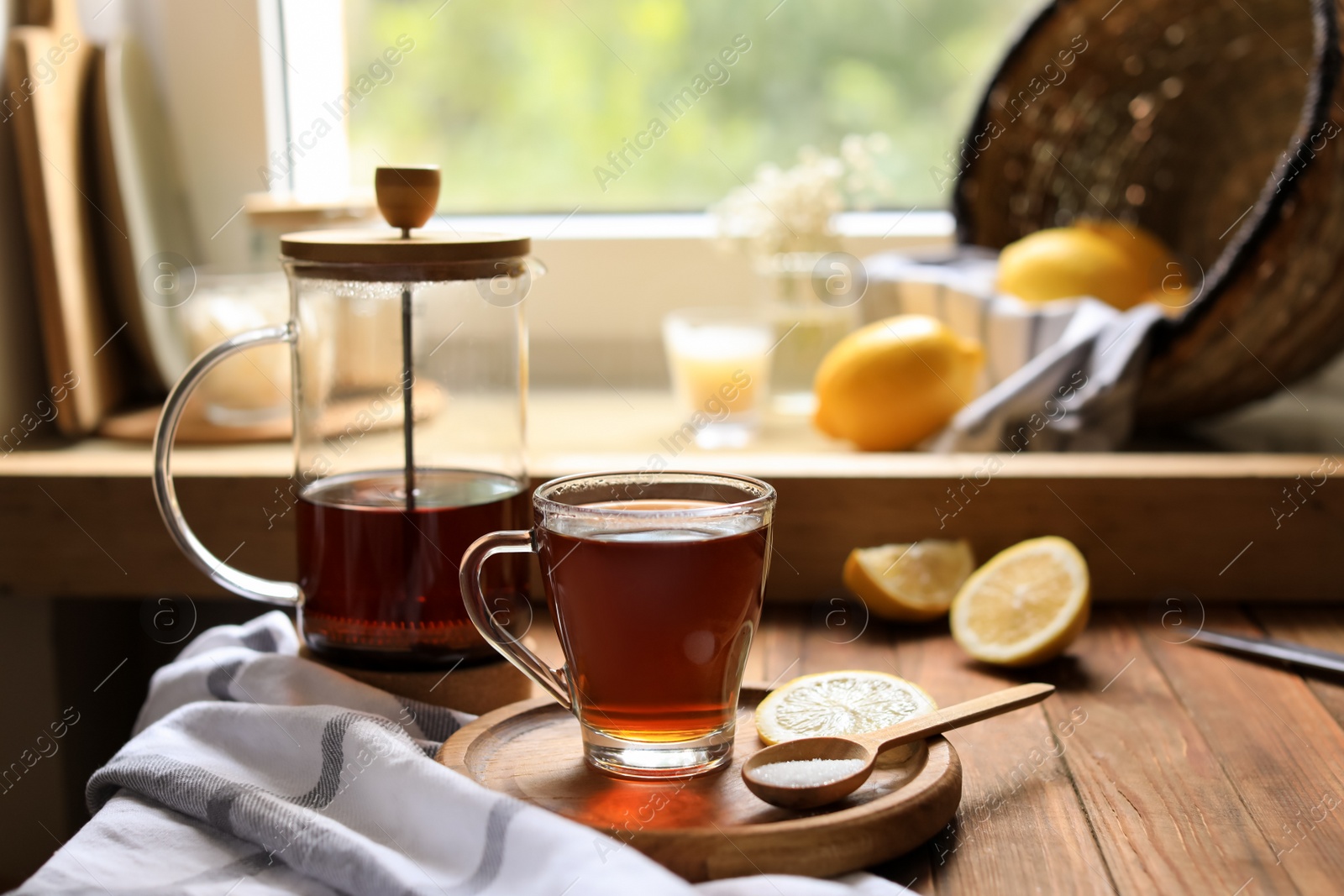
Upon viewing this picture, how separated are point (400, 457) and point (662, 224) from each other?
0.89 m

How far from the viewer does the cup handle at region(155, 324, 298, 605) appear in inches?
27.7

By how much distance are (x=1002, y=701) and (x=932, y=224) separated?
3.47 feet

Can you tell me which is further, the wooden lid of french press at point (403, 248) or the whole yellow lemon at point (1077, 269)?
the whole yellow lemon at point (1077, 269)

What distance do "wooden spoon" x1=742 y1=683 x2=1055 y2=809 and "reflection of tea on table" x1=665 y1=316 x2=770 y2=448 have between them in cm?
62

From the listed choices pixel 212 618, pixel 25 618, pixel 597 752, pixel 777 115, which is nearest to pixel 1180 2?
pixel 777 115

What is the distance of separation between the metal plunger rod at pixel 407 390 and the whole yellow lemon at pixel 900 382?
501mm

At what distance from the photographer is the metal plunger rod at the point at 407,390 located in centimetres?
69

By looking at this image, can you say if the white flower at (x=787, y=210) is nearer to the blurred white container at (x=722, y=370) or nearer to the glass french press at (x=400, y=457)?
the blurred white container at (x=722, y=370)

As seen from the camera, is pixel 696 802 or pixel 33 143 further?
pixel 33 143

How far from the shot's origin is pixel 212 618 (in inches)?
47.7

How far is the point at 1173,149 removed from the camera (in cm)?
141

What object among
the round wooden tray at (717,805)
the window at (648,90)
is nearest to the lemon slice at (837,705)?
the round wooden tray at (717,805)

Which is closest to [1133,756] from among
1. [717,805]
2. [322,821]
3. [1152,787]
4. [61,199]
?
[1152,787]

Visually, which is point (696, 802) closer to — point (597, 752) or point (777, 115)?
point (597, 752)
